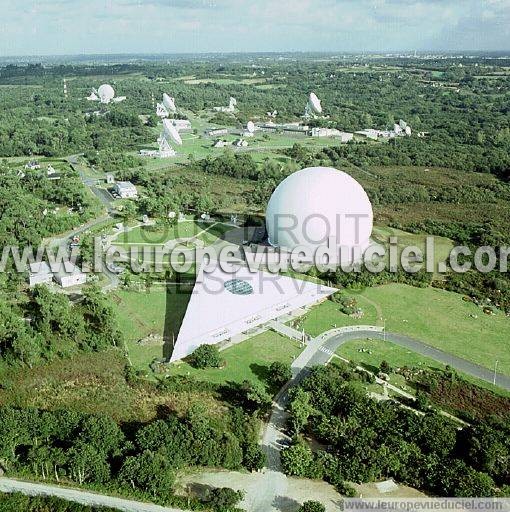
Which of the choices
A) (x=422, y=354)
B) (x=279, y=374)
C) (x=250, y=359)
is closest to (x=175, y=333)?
(x=250, y=359)

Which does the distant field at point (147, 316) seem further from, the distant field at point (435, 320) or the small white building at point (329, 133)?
the small white building at point (329, 133)

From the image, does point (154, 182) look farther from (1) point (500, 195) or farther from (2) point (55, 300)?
(1) point (500, 195)

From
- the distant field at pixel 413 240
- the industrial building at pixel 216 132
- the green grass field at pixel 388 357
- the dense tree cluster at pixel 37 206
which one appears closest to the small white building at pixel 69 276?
the dense tree cluster at pixel 37 206

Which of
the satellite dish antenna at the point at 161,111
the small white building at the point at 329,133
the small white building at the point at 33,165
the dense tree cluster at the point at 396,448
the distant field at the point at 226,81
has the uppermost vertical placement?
the distant field at the point at 226,81

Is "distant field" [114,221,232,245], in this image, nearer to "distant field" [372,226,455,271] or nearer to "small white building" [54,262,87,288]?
"small white building" [54,262,87,288]

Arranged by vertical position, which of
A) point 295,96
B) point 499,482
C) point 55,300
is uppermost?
point 295,96

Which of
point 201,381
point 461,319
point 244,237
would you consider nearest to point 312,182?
point 244,237
